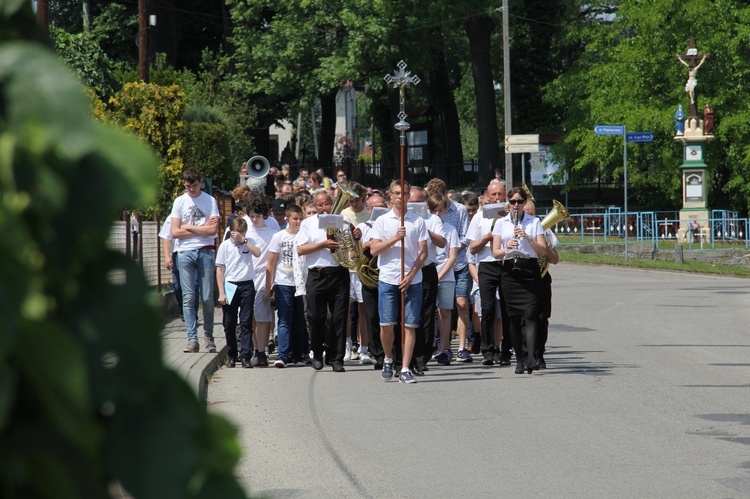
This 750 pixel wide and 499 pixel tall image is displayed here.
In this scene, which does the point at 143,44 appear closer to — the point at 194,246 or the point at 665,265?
the point at 194,246

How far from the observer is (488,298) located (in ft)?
42.5

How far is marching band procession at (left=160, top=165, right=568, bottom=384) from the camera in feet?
38.5

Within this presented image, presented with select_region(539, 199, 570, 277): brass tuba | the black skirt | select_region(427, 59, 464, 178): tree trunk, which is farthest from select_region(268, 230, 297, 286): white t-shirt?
select_region(427, 59, 464, 178): tree trunk

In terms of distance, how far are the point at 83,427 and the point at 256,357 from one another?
12.1 m

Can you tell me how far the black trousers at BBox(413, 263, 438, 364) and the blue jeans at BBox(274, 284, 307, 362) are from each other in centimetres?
168

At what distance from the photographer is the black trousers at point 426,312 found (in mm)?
12114

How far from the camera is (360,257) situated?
41.3ft

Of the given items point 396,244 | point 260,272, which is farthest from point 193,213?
point 396,244

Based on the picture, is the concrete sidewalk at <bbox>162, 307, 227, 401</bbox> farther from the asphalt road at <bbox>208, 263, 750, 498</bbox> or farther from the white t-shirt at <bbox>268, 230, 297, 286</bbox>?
the white t-shirt at <bbox>268, 230, 297, 286</bbox>

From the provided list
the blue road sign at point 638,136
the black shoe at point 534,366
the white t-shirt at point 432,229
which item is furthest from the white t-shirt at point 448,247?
the blue road sign at point 638,136

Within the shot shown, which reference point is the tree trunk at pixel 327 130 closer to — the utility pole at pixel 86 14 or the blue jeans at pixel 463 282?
the utility pole at pixel 86 14

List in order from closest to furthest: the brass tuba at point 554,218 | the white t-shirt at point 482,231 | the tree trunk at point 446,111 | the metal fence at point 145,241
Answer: the metal fence at point 145,241 < the brass tuba at point 554,218 < the white t-shirt at point 482,231 < the tree trunk at point 446,111

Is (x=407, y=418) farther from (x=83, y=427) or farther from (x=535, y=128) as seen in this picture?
(x=535, y=128)

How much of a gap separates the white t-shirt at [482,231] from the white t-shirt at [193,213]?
9.66ft
